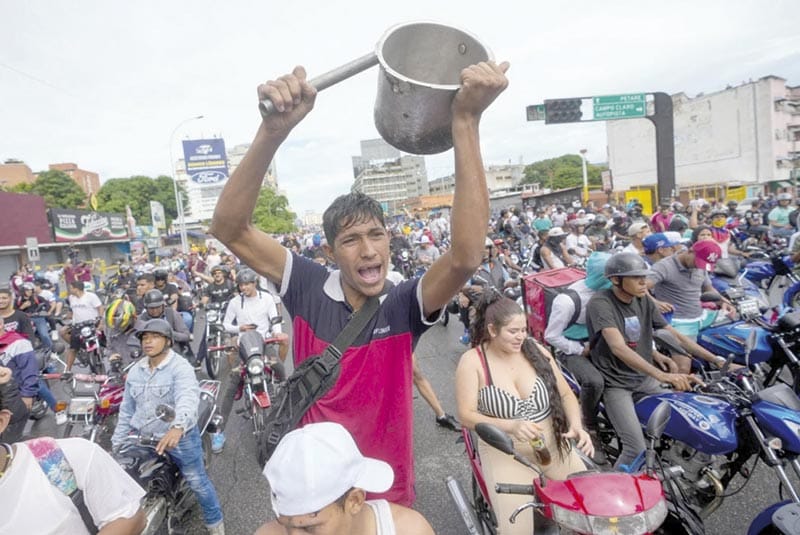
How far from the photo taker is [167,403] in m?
3.51

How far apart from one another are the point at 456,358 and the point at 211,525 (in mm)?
4480

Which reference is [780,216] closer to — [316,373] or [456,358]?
[456,358]

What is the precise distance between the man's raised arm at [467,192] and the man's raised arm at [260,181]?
0.45 m

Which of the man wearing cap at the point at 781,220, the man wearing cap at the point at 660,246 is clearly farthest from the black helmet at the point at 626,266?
the man wearing cap at the point at 781,220

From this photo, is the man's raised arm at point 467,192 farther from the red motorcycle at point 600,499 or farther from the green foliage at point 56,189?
the green foliage at point 56,189

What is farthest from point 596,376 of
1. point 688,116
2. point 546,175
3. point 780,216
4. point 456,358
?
point 546,175

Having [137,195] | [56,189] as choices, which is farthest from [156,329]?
[137,195]

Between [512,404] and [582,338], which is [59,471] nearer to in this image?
[512,404]

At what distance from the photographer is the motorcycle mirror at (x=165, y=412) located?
3264mm

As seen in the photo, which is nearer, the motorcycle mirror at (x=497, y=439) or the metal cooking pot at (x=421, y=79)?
the metal cooking pot at (x=421, y=79)

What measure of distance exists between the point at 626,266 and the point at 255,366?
375cm

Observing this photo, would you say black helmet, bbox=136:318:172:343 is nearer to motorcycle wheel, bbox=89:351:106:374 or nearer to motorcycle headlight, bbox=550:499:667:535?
motorcycle headlight, bbox=550:499:667:535

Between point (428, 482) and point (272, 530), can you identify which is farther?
point (428, 482)

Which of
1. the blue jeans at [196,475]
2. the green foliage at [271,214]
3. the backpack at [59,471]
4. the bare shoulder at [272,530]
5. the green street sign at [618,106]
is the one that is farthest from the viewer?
the green foliage at [271,214]
